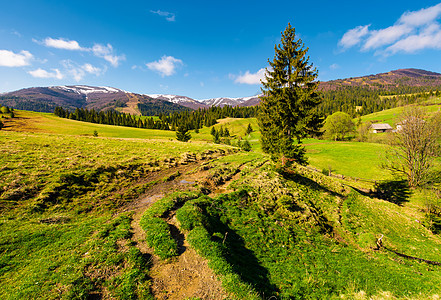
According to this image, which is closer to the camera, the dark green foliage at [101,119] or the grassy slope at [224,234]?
the grassy slope at [224,234]

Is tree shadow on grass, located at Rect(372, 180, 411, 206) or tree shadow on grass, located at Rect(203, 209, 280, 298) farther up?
tree shadow on grass, located at Rect(203, 209, 280, 298)

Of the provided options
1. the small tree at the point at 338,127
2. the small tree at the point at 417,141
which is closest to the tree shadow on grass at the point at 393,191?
the small tree at the point at 417,141

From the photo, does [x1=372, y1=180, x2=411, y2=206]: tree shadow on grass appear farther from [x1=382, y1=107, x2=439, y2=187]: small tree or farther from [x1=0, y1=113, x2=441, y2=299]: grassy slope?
[x1=0, y1=113, x2=441, y2=299]: grassy slope

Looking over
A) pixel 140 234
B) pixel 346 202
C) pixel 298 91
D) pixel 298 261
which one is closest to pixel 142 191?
pixel 140 234

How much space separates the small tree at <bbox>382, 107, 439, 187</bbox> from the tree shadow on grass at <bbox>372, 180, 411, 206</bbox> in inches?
76.6

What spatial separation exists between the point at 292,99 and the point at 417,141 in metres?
25.6

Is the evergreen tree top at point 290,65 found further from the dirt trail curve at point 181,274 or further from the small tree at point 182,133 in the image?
the small tree at point 182,133

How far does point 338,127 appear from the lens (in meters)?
96.0

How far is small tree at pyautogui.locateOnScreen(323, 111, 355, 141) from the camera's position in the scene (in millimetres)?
95850

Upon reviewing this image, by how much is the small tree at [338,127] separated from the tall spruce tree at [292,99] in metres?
86.1

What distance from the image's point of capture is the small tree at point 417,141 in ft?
94.4

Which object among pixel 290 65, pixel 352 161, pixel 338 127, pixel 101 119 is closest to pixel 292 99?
pixel 290 65

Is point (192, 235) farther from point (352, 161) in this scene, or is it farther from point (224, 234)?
point (352, 161)

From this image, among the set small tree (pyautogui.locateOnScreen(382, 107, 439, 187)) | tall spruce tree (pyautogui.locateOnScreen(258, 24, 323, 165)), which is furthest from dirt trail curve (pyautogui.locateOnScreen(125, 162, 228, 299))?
small tree (pyautogui.locateOnScreen(382, 107, 439, 187))
